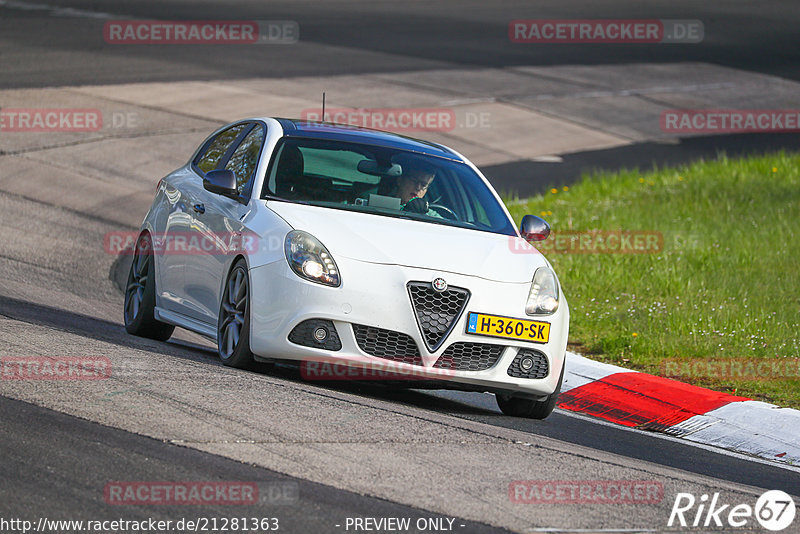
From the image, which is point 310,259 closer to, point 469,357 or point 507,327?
point 469,357

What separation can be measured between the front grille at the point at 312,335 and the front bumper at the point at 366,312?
0.02m

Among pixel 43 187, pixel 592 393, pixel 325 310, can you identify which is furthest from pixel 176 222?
pixel 43 187

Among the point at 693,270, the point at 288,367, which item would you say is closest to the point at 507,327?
the point at 288,367

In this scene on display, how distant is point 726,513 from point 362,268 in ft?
8.39

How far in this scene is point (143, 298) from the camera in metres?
9.94

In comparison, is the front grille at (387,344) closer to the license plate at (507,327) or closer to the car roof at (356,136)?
the license plate at (507,327)

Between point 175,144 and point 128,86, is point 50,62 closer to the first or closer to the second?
point 128,86

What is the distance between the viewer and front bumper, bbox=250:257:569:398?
771 centimetres

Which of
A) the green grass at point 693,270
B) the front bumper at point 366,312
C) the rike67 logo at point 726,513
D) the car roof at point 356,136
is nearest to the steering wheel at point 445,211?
the car roof at point 356,136

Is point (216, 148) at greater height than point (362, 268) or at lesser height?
greater

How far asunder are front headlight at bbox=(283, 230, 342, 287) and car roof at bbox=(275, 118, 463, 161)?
143 centimetres

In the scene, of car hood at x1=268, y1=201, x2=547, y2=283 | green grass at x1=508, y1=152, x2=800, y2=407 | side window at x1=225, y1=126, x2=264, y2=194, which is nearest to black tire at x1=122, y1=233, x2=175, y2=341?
side window at x1=225, y1=126, x2=264, y2=194

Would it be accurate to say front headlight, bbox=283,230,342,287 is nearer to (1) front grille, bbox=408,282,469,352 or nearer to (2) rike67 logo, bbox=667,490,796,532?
(1) front grille, bbox=408,282,469,352

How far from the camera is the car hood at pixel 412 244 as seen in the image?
25.9ft
